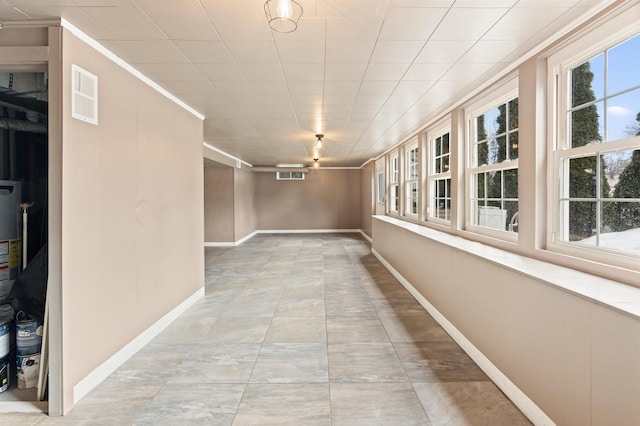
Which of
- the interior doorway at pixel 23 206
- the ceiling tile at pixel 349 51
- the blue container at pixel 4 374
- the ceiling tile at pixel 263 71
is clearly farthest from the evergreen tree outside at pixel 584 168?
the blue container at pixel 4 374

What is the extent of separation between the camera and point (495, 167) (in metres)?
3.09

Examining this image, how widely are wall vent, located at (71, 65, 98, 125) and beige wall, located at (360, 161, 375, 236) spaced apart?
25.6 feet

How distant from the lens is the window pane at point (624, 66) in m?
1.77

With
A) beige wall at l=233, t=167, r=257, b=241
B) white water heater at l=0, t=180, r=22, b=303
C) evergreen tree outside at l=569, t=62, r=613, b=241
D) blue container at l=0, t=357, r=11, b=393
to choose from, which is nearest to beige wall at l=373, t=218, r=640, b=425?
evergreen tree outside at l=569, t=62, r=613, b=241

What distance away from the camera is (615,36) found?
189 cm

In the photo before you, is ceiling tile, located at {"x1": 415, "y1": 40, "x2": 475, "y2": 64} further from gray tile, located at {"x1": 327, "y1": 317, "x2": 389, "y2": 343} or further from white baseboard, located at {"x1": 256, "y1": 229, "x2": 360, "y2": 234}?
white baseboard, located at {"x1": 256, "y1": 229, "x2": 360, "y2": 234}

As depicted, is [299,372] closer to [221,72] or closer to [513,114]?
[221,72]

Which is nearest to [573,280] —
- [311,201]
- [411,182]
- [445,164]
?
[445,164]

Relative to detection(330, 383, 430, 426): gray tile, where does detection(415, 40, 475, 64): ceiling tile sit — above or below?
above

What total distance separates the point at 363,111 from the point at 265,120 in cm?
140

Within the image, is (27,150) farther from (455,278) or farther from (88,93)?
(455,278)

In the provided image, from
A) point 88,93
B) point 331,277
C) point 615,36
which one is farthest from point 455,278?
point 88,93

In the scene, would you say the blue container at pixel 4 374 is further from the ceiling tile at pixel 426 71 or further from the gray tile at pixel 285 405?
the ceiling tile at pixel 426 71

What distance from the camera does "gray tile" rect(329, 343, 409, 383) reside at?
7.96 ft
